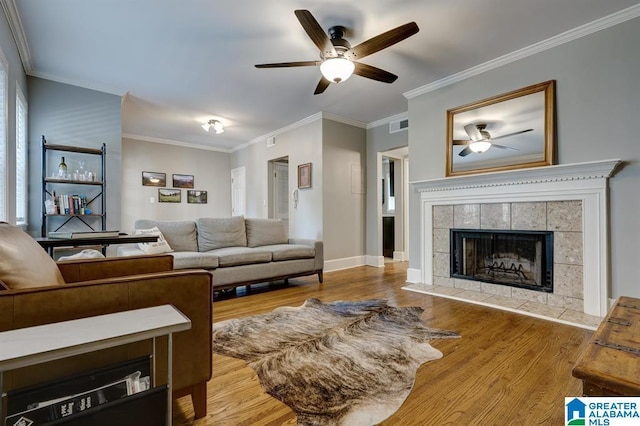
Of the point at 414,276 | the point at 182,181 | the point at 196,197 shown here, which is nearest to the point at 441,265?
the point at 414,276

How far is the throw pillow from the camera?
3148mm

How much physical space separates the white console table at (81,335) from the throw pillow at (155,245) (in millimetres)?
2344

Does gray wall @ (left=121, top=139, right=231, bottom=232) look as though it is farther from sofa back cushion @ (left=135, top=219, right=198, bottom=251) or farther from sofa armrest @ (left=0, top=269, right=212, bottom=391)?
sofa armrest @ (left=0, top=269, right=212, bottom=391)

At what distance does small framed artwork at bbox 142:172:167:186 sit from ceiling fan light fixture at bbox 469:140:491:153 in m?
6.04

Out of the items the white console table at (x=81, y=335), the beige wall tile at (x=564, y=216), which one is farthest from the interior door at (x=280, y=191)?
the white console table at (x=81, y=335)

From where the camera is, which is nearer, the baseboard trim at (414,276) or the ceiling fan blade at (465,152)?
the ceiling fan blade at (465,152)

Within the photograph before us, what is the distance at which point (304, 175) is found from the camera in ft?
17.2

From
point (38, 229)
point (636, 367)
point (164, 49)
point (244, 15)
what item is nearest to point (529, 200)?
point (636, 367)

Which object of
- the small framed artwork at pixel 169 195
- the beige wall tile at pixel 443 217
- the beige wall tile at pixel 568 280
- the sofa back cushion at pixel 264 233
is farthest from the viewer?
the small framed artwork at pixel 169 195

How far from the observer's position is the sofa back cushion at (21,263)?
1.03 m

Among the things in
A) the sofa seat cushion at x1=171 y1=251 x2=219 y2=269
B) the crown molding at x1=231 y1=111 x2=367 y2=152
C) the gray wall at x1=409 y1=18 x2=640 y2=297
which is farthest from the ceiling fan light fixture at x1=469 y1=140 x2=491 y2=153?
the sofa seat cushion at x1=171 y1=251 x2=219 y2=269

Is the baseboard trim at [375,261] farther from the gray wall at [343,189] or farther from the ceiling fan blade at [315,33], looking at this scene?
the ceiling fan blade at [315,33]

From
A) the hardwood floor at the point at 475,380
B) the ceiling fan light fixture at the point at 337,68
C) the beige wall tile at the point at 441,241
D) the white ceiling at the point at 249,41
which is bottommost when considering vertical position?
the hardwood floor at the point at 475,380

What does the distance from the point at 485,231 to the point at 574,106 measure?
1444mm
